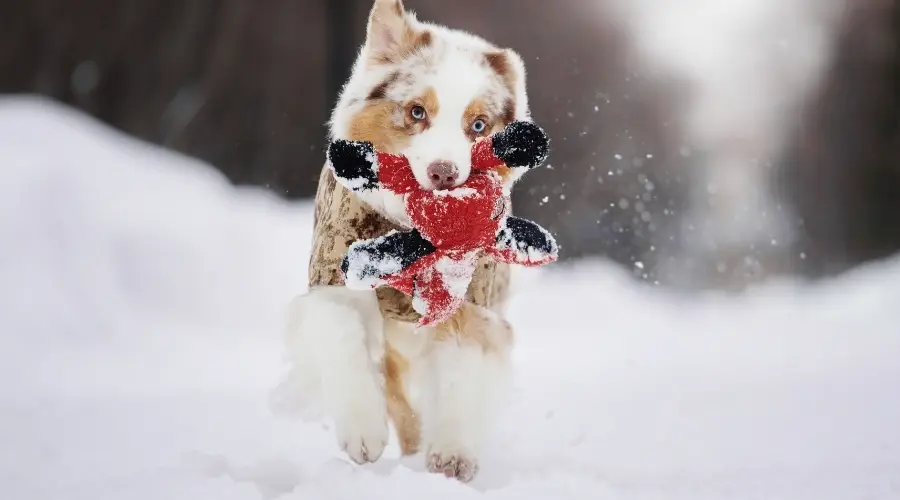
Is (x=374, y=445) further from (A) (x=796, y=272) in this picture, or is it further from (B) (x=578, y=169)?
(A) (x=796, y=272)

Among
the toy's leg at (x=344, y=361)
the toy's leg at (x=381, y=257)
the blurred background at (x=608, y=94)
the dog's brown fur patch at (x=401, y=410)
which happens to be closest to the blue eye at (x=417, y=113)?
the toy's leg at (x=381, y=257)

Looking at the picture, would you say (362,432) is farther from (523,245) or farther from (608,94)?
(608,94)

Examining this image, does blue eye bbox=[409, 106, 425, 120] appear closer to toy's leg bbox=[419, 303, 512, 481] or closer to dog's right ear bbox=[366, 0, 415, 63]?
dog's right ear bbox=[366, 0, 415, 63]

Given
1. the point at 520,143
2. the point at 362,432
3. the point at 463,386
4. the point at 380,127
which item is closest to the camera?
the point at 520,143

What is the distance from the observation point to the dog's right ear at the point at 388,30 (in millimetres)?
1972

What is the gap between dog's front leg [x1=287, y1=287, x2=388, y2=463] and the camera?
181 centimetres

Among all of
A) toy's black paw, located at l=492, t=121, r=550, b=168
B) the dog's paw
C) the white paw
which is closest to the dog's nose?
toy's black paw, located at l=492, t=121, r=550, b=168

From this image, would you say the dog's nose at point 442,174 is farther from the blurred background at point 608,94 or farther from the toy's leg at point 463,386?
the blurred background at point 608,94

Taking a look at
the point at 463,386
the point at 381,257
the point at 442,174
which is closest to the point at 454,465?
the point at 463,386

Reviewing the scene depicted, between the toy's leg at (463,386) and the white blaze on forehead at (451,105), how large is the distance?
1.62ft

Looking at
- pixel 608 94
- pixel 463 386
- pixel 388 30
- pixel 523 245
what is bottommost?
pixel 463 386

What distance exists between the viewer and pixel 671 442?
2529 millimetres

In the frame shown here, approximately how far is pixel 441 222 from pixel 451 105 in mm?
296

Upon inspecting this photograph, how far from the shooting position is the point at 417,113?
1.84m
